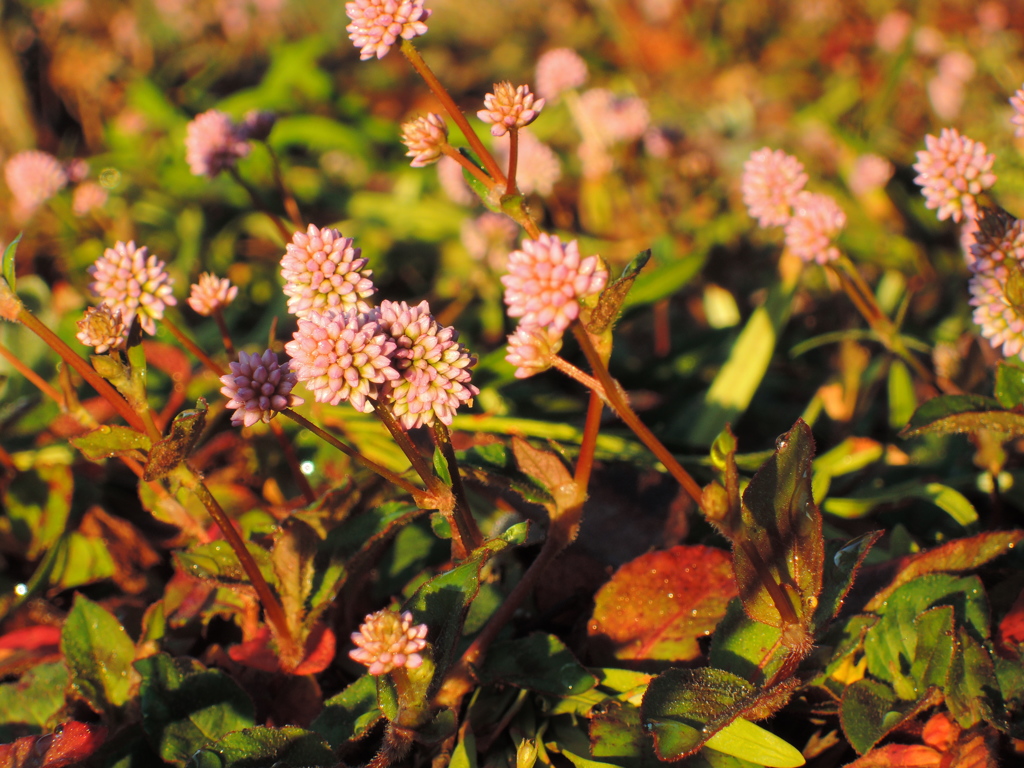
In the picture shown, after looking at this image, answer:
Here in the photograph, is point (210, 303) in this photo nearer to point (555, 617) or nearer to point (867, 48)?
point (555, 617)

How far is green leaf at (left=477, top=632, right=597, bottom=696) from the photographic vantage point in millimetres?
1414

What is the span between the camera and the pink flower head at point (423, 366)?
1178 millimetres

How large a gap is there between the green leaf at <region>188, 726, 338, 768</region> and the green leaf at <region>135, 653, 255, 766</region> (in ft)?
0.51

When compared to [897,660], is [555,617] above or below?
below

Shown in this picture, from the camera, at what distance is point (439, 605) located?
1285 mm

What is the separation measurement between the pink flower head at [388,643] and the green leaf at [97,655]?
2.42 ft

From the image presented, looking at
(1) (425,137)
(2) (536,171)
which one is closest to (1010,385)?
(1) (425,137)

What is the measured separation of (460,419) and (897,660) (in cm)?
117

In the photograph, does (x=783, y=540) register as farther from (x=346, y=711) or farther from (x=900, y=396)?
(x=900, y=396)

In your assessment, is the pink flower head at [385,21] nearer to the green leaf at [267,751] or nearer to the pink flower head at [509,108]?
the pink flower head at [509,108]

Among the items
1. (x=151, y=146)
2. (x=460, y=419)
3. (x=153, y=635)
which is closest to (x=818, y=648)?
(x=460, y=419)

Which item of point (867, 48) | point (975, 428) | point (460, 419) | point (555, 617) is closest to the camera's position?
point (975, 428)

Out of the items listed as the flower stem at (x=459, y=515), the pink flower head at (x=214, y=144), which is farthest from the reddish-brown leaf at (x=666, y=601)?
the pink flower head at (x=214, y=144)

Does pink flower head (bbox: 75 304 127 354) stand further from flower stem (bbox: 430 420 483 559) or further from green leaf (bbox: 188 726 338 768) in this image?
green leaf (bbox: 188 726 338 768)
